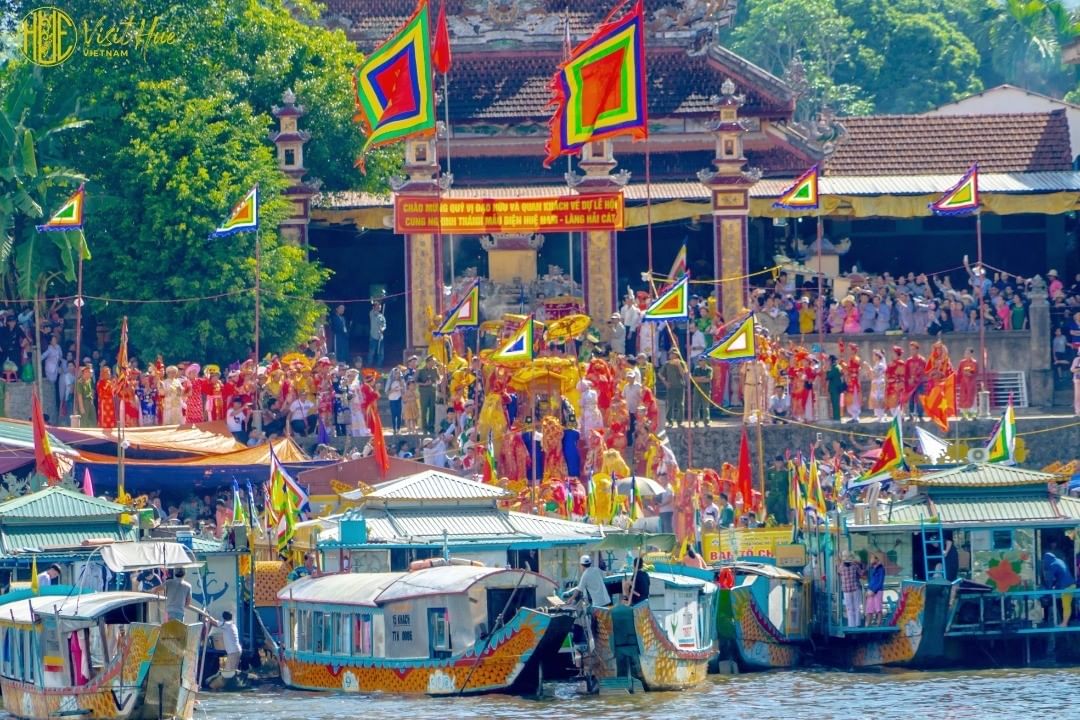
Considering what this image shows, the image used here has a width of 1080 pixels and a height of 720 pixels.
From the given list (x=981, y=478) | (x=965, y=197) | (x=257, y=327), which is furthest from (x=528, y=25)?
(x=981, y=478)

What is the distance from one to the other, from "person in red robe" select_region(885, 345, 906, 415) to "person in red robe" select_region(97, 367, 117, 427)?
14.0m

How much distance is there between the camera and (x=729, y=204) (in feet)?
191

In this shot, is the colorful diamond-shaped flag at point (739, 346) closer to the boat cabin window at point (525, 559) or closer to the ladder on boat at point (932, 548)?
the ladder on boat at point (932, 548)

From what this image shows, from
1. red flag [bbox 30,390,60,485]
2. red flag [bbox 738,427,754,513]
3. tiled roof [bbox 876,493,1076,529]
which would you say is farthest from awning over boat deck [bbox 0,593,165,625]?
red flag [bbox 738,427,754,513]

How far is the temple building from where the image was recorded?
58281 millimetres

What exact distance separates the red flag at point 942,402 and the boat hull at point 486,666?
15.1 m

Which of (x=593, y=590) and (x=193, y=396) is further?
(x=193, y=396)

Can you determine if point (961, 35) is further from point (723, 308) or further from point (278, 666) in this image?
point (278, 666)

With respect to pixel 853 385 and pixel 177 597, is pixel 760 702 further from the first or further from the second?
pixel 853 385

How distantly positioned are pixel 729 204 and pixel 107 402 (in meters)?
14.5

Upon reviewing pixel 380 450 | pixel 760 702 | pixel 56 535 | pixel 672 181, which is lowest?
pixel 760 702

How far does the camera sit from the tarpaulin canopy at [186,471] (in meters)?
47.6

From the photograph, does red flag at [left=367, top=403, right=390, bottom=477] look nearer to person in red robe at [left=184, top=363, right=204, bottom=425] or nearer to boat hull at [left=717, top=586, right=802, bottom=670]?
person in red robe at [left=184, top=363, right=204, bottom=425]

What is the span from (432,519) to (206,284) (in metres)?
15.7
